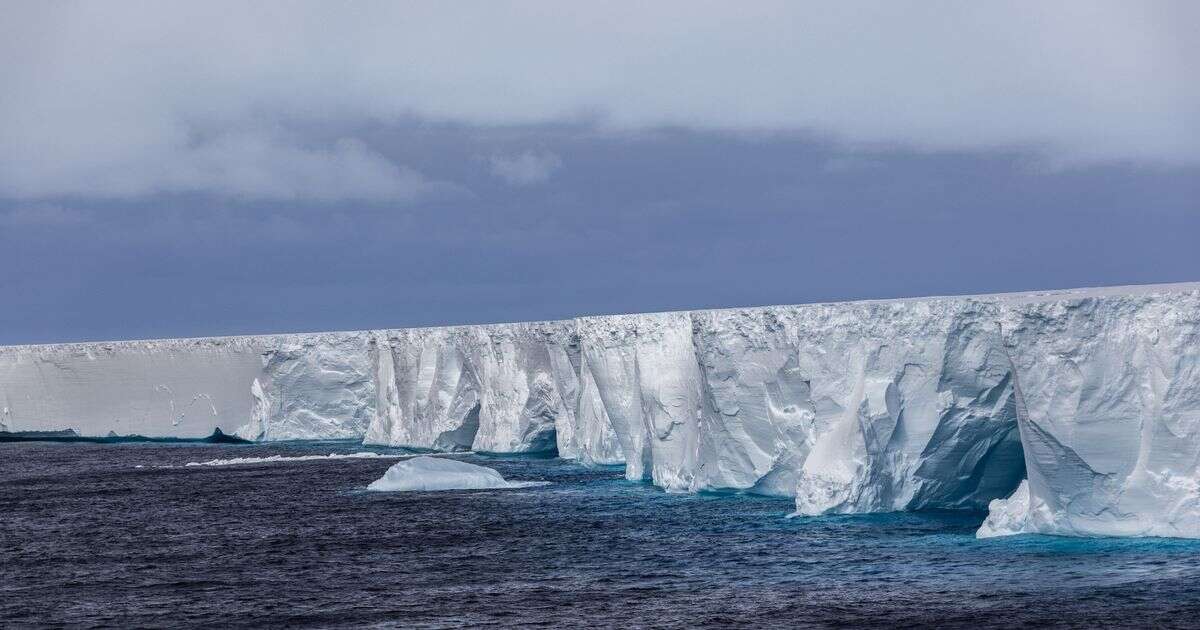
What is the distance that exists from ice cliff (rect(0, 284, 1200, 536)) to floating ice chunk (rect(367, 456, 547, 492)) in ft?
10.0

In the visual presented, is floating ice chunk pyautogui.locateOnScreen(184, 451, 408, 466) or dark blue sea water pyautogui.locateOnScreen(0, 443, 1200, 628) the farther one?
floating ice chunk pyautogui.locateOnScreen(184, 451, 408, 466)

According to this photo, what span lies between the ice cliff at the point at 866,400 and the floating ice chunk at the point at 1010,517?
3 centimetres

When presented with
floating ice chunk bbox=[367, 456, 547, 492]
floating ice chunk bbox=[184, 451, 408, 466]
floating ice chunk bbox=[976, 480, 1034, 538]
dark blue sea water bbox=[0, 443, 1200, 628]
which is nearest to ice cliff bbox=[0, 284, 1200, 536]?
floating ice chunk bbox=[976, 480, 1034, 538]

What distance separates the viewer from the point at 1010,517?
17.6 meters

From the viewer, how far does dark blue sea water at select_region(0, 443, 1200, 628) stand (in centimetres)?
1361

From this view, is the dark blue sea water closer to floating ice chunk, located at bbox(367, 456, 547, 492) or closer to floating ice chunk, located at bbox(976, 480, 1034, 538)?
floating ice chunk, located at bbox(976, 480, 1034, 538)

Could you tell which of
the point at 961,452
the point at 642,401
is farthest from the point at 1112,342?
the point at 642,401

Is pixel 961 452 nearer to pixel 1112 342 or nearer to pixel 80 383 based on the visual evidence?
pixel 1112 342

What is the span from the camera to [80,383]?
45.7 meters

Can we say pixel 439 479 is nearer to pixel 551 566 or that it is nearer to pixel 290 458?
pixel 290 458

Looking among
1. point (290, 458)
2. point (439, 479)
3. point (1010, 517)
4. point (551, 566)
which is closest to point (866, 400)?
point (1010, 517)

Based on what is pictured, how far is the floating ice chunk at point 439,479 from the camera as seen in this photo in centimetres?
2762

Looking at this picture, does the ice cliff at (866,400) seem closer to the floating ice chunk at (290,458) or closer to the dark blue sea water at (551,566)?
the dark blue sea water at (551,566)

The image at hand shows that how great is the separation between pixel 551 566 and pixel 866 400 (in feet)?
17.7
